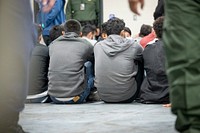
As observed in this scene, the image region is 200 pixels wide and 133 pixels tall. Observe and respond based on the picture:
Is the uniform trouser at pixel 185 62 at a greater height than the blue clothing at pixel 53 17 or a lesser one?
greater

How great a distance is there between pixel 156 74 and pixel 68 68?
741mm

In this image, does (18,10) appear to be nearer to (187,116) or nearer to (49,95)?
(187,116)

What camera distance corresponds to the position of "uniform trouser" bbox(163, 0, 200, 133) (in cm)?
82

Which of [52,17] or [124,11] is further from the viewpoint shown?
[124,11]

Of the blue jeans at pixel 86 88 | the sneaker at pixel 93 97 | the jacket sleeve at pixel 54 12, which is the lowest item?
the sneaker at pixel 93 97

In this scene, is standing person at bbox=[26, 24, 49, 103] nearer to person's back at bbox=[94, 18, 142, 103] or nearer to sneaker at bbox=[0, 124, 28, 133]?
person's back at bbox=[94, 18, 142, 103]

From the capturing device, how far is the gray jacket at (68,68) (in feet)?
10.9

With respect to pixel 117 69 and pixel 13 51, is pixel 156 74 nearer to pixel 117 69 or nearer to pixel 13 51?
pixel 117 69

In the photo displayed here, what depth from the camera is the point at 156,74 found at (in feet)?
10.5

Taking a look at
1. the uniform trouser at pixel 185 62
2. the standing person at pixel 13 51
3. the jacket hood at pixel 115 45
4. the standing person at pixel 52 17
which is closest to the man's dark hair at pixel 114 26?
the jacket hood at pixel 115 45

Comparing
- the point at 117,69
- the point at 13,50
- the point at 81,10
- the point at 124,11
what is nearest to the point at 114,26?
the point at 117,69

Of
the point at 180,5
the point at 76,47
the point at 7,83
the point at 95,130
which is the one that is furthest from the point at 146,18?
the point at 180,5

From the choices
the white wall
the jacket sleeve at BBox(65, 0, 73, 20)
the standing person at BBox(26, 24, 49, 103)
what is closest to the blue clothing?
the jacket sleeve at BBox(65, 0, 73, 20)

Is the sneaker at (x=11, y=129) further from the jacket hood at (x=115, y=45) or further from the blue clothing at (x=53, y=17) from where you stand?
the blue clothing at (x=53, y=17)
